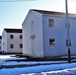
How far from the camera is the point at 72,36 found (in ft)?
103

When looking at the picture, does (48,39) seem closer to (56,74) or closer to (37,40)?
(37,40)

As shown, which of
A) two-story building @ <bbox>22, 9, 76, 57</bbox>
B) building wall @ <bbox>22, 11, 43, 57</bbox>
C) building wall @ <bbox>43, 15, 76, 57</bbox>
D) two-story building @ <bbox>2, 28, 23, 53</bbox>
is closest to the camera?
two-story building @ <bbox>22, 9, 76, 57</bbox>

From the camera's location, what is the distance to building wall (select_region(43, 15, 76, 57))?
1166 inches

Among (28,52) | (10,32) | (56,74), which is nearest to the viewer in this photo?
(56,74)

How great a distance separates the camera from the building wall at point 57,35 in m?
29.6

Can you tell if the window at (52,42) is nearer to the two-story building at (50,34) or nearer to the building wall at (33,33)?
the two-story building at (50,34)

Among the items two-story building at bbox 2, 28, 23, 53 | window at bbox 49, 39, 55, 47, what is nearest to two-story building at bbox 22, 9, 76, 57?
window at bbox 49, 39, 55, 47

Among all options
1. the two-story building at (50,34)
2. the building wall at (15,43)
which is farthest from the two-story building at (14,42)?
the two-story building at (50,34)

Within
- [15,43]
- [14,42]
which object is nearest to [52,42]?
[15,43]

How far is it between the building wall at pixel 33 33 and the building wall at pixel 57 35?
790 millimetres

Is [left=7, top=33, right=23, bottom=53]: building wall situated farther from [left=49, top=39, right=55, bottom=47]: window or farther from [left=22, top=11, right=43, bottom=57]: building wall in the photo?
[left=49, top=39, right=55, bottom=47]: window

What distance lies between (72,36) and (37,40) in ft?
17.7

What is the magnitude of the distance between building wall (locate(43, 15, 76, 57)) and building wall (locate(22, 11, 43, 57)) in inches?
31.1

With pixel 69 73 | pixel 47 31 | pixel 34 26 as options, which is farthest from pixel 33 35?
pixel 69 73
